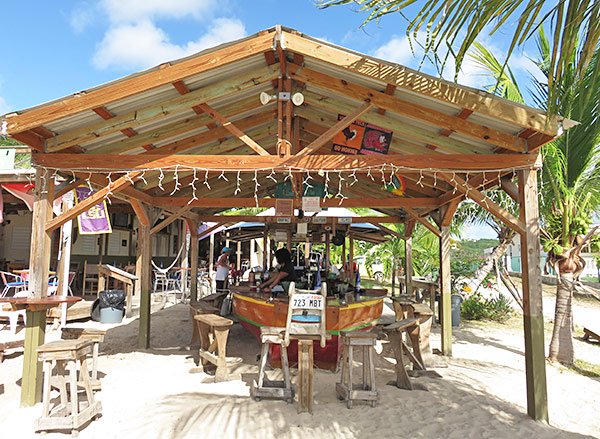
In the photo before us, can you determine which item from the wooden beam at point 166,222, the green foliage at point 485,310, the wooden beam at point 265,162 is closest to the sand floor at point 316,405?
the wooden beam at point 166,222

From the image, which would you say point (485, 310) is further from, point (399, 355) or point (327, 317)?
point (327, 317)

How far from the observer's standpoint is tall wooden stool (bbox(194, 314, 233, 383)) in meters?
6.17

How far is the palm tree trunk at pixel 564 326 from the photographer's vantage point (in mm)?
7859

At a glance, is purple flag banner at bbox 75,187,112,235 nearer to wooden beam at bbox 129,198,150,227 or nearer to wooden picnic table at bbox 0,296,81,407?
wooden beam at bbox 129,198,150,227

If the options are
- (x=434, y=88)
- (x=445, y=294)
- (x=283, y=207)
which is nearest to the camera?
(x=434, y=88)

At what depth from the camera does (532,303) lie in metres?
5.03

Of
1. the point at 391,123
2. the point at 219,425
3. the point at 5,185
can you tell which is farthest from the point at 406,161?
the point at 5,185

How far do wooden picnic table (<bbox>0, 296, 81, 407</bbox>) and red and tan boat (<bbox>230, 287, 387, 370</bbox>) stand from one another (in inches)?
117

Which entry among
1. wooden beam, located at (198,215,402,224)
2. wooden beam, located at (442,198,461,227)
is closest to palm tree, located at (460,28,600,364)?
wooden beam, located at (442,198,461,227)

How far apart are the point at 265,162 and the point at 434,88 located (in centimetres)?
227

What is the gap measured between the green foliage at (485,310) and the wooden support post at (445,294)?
5225 mm

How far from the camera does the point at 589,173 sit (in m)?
8.02

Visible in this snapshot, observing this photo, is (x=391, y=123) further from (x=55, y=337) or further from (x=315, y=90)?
(x=55, y=337)

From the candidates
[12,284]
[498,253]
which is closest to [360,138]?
[498,253]
